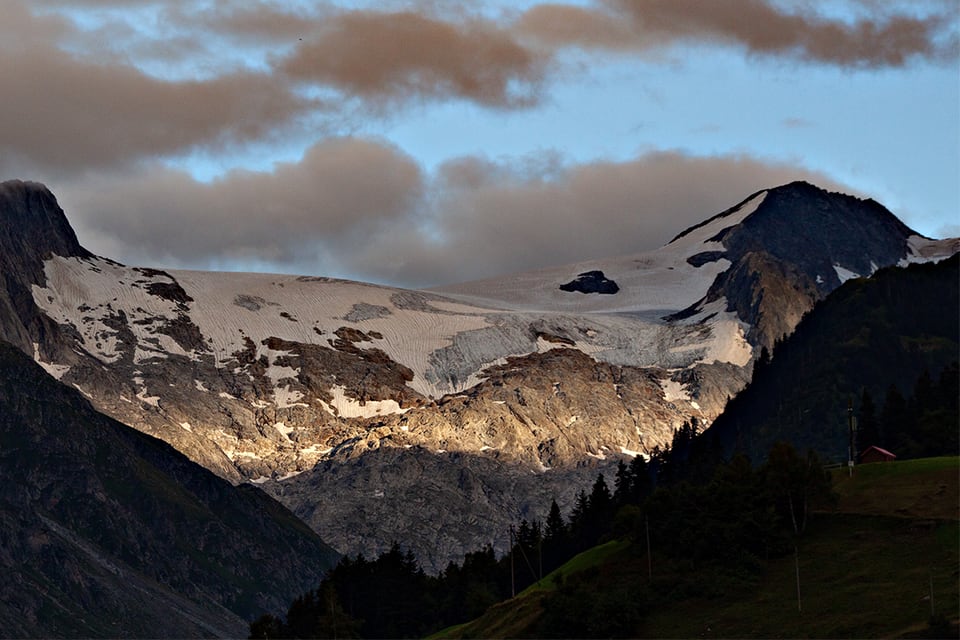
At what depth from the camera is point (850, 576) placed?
14875 cm

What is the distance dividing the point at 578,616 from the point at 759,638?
20084 mm

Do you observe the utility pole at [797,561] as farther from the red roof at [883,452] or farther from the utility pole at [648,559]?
the red roof at [883,452]

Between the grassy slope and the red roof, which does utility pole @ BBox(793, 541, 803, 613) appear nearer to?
Answer: the grassy slope

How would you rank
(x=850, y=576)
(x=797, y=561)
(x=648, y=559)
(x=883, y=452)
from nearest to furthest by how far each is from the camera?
(x=850, y=576)
(x=797, y=561)
(x=648, y=559)
(x=883, y=452)

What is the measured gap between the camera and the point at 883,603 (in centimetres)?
13850

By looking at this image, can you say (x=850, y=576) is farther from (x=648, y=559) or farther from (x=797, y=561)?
(x=648, y=559)

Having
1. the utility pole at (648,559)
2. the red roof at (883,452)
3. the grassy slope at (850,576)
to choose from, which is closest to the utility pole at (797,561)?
the grassy slope at (850,576)

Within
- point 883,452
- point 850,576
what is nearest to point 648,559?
point 850,576

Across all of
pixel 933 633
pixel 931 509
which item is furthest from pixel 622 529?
pixel 933 633

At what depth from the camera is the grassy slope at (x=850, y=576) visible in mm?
138375

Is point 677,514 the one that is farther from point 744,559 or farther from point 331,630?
point 331,630

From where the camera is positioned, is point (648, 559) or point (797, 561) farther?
point (648, 559)

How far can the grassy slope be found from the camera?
138 meters

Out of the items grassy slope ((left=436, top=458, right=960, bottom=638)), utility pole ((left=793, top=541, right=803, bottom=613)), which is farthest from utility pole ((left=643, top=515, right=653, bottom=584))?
utility pole ((left=793, top=541, right=803, bottom=613))
